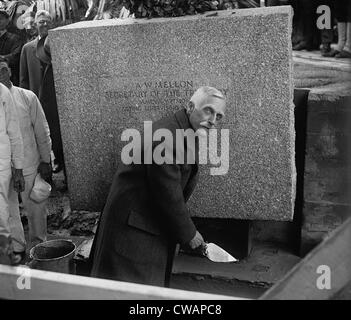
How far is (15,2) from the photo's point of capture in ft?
23.4

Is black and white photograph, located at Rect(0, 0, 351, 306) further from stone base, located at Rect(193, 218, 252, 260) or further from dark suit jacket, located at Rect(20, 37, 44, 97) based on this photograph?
dark suit jacket, located at Rect(20, 37, 44, 97)

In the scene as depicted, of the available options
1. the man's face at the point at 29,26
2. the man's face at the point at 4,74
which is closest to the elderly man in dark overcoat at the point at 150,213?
the man's face at the point at 4,74

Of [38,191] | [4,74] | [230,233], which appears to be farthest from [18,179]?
[230,233]

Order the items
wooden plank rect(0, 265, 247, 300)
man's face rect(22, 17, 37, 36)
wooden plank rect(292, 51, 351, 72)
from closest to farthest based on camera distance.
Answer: wooden plank rect(0, 265, 247, 300), wooden plank rect(292, 51, 351, 72), man's face rect(22, 17, 37, 36)

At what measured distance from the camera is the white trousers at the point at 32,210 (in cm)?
403

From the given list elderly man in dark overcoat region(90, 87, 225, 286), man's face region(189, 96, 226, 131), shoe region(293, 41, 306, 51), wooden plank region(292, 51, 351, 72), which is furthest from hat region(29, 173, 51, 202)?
shoe region(293, 41, 306, 51)

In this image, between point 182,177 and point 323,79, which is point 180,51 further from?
point 323,79

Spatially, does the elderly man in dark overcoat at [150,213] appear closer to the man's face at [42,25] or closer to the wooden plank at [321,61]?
the wooden plank at [321,61]

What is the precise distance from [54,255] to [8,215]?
57 cm

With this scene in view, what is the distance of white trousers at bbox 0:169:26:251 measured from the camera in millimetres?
3684

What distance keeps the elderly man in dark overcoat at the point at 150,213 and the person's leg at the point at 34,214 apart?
134cm

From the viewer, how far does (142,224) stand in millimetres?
2816

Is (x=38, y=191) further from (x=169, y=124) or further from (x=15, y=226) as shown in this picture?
(x=169, y=124)

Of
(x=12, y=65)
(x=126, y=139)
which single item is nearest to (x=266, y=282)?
(x=126, y=139)
